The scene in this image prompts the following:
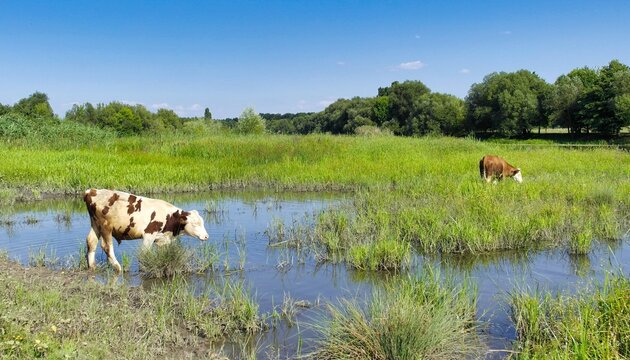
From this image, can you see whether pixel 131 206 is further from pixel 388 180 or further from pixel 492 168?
pixel 492 168

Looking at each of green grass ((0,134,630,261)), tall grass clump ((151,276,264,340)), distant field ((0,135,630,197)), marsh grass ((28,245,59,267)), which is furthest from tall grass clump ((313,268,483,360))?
distant field ((0,135,630,197))

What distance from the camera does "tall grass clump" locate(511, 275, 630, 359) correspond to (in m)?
4.84

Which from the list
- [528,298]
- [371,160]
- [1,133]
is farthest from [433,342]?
[1,133]

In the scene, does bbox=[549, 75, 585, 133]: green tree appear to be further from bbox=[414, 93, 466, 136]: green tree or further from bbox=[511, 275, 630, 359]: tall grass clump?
bbox=[511, 275, 630, 359]: tall grass clump

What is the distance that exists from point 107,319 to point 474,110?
75.0 meters

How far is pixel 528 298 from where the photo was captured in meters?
6.27

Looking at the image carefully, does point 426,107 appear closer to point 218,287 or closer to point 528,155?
point 528,155

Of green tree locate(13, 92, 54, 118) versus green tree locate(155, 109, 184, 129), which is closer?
green tree locate(13, 92, 54, 118)

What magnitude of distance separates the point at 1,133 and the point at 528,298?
3326cm

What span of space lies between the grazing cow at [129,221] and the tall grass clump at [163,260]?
0.36m

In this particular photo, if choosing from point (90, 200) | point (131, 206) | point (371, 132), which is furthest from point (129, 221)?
point (371, 132)

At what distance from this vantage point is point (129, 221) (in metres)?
9.20

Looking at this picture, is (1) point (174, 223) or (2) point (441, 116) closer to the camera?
(1) point (174, 223)

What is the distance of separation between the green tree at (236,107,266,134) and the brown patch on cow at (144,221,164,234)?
140 feet
